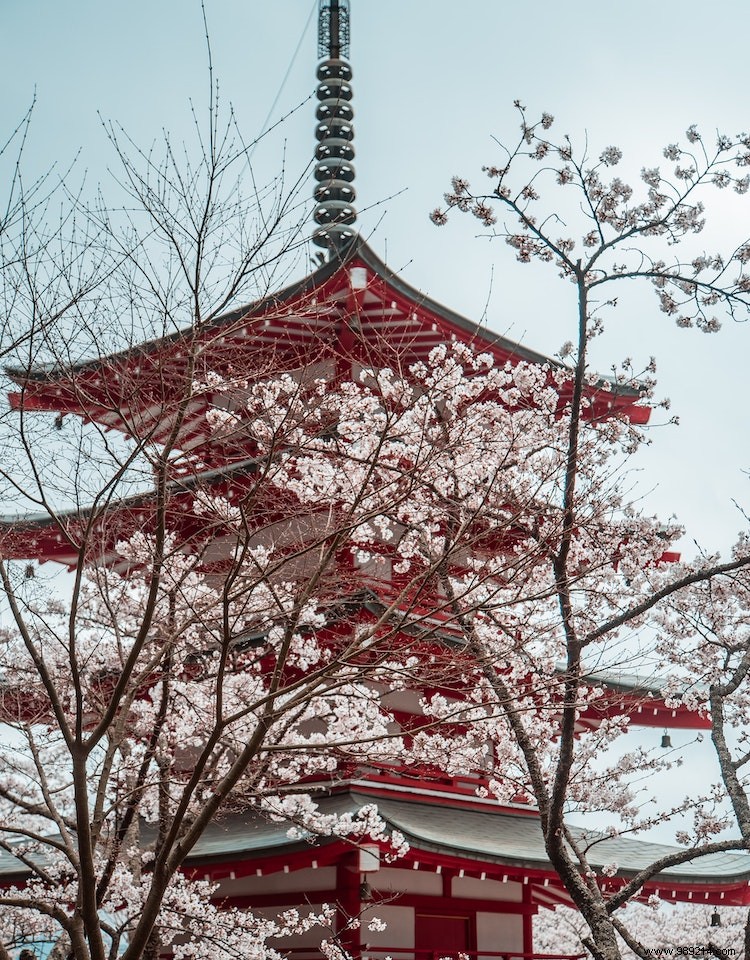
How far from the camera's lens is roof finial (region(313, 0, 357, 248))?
22.7 meters

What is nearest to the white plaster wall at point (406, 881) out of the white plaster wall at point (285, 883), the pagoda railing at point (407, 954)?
the white plaster wall at point (285, 883)

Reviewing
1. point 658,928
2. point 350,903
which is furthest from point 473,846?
point 658,928

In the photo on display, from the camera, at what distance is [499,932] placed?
14086mm

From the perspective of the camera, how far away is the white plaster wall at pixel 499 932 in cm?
1383

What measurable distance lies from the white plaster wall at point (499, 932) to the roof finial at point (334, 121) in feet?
44.3

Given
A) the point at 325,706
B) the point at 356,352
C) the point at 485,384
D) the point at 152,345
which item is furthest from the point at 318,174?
the point at 152,345

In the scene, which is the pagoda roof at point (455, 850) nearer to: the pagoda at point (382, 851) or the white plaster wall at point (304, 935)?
the pagoda at point (382, 851)

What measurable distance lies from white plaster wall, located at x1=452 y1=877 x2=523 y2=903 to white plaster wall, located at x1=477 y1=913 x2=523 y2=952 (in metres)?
0.24

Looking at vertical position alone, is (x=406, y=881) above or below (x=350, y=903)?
above

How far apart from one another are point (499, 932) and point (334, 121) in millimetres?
18175

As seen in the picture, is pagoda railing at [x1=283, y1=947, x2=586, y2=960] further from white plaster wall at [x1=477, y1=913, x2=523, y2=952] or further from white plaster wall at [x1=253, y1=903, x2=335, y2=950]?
white plaster wall at [x1=477, y1=913, x2=523, y2=952]

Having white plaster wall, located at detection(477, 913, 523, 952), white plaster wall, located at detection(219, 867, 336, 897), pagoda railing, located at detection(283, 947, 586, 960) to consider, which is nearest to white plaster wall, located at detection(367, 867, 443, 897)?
white plaster wall, located at detection(219, 867, 336, 897)

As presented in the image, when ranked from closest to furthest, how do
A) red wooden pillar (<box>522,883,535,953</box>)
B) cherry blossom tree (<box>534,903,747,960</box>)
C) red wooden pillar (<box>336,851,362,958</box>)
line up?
red wooden pillar (<box>336,851,362,958</box>) < red wooden pillar (<box>522,883,535,953</box>) < cherry blossom tree (<box>534,903,747,960</box>)

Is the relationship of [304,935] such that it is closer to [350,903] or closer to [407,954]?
[350,903]
